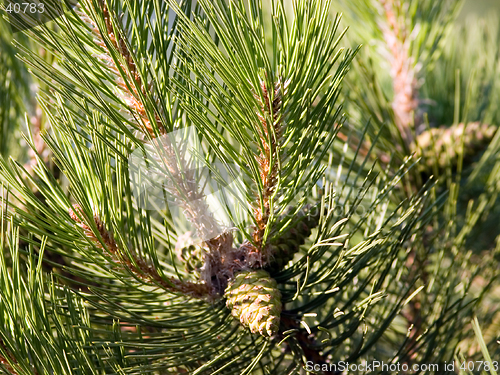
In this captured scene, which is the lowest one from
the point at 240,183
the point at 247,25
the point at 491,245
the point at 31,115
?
the point at 491,245

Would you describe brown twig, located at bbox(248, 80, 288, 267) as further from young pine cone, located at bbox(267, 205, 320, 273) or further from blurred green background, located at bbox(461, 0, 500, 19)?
Result: blurred green background, located at bbox(461, 0, 500, 19)

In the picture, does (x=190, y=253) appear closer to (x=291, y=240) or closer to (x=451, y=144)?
(x=291, y=240)

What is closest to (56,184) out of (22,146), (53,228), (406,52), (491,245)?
(53,228)

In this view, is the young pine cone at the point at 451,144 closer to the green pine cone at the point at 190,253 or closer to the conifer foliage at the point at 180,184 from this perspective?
the conifer foliage at the point at 180,184

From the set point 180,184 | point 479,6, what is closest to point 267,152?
point 180,184

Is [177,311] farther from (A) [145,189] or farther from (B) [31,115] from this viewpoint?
(B) [31,115]

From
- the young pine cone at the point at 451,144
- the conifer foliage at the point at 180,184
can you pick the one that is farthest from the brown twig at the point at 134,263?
the young pine cone at the point at 451,144

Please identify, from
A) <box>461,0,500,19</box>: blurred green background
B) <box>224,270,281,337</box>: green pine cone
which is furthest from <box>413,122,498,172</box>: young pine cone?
<box>461,0,500,19</box>: blurred green background
